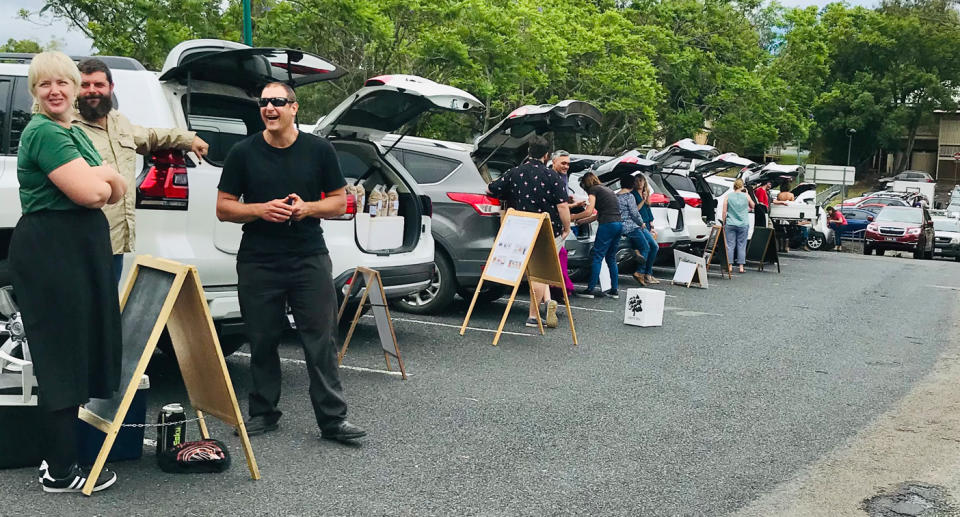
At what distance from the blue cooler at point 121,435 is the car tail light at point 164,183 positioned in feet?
4.65

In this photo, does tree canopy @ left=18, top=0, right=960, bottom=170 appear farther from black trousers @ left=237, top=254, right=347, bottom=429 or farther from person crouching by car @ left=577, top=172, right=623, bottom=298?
black trousers @ left=237, top=254, right=347, bottom=429

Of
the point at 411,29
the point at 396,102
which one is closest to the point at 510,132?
the point at 396,102

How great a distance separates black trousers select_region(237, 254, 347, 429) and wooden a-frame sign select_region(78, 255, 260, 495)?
48 cm

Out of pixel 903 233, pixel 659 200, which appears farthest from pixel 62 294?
pixel 903 233

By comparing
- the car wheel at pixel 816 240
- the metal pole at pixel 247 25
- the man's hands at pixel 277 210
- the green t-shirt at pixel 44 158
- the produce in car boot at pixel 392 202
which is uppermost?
the metal pole at pixel 247 25

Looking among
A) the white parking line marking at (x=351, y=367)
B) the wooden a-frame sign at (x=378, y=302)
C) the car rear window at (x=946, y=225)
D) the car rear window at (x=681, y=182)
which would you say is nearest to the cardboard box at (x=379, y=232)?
the wooden a-frame sign at (x=378, y=302)

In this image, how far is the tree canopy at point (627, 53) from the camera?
2238 centimetres

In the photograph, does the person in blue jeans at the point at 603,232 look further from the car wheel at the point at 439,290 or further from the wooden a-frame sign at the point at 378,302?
the wooden a-frame sign at the point at 378,302

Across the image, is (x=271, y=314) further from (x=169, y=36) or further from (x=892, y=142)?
(x=892, y=142)

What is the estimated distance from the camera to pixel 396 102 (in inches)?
292

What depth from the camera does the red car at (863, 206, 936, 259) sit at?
29062 mm

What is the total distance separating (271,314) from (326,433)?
28.5 inches

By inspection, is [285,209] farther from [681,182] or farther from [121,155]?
[681,182]

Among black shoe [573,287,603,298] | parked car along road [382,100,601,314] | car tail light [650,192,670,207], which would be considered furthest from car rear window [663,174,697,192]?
parked car along road [382,100,601,314]
